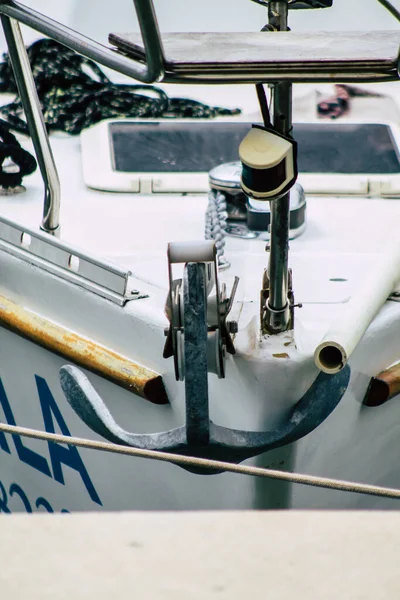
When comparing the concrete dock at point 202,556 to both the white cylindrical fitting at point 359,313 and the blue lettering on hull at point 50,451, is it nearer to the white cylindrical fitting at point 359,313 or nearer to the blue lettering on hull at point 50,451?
the white cylindrical fitting at point 359,313

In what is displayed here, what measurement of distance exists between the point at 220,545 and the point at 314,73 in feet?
2.02

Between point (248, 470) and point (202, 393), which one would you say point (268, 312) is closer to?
point (202, 393)

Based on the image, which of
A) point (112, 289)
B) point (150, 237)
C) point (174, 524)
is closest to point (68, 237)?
point (150, 237)

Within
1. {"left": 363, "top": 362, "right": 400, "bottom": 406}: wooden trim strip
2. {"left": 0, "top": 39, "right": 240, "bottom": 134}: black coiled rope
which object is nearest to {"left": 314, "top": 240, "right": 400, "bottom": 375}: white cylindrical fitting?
{"left": 363, "top": 362, "right": 400, "bottom": 406}: wooden trim strip

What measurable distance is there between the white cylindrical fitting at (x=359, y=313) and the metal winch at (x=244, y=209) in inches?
9.5

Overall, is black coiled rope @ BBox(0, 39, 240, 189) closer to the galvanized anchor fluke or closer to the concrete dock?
the galvanized anchor fluke

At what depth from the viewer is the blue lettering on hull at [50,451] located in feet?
5.62

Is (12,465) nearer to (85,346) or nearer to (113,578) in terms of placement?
(85,346)

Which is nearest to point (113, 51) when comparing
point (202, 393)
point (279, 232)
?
point (279, 232)

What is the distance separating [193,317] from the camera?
1.25 m

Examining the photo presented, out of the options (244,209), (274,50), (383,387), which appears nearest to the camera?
(274,50)

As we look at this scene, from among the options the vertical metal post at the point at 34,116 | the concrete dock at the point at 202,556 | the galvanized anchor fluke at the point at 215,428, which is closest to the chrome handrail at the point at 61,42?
the vertical metal post at the point at 34,116

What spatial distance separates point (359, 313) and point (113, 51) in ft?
1.68

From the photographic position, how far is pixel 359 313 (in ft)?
4.30
